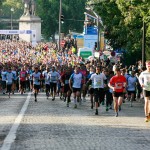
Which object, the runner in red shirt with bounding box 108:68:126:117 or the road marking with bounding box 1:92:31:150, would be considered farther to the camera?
the runner in red shirt with bounding box 108:68:126:117

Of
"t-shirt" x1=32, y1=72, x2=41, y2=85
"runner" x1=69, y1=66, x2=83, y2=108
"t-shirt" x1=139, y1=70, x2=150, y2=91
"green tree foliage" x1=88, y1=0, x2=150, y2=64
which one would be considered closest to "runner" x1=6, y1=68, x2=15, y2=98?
"t-shirt" x1=32, y1=72, x2=41, y2=85

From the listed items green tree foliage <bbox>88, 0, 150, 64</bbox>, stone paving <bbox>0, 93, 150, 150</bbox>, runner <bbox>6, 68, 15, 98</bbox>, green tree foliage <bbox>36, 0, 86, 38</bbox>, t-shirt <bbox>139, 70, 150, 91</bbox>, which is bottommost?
stone paving <bbox>0, 93, 150, 150</bbox>

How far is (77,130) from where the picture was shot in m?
20.3

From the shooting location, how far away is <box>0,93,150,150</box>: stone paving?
16781mm

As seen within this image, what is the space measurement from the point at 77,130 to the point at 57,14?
128 m

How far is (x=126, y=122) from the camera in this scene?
2331 centimetres

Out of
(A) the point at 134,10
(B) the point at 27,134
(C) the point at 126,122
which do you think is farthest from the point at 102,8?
(B) the point at 27,134

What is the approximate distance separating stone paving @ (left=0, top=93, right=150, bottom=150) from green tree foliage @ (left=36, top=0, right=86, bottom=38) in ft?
392

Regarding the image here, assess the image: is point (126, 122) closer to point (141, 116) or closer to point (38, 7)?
point (141, 116)

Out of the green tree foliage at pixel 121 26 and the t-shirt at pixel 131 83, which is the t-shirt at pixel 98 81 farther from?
the green tree foliage at pixel 121 26

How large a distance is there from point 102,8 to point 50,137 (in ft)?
88.4

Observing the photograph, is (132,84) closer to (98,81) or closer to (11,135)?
(98,81)

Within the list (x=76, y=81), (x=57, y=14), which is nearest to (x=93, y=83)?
(x=76, y=81)

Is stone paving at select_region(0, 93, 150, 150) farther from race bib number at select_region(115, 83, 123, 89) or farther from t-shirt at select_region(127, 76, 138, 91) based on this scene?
t-shirt at select_region(127, 76, 138, 91)
